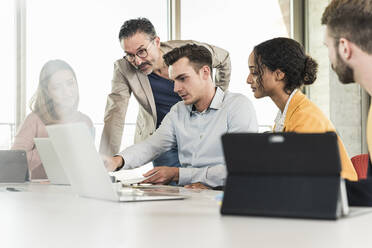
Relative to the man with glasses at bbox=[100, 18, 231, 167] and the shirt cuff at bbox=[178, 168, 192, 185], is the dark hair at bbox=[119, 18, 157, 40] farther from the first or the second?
the shirt cuff at bbox=[178, 168, 192, 185]

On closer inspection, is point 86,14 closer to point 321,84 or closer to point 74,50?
point 74,50

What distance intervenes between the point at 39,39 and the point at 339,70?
321 centimetres

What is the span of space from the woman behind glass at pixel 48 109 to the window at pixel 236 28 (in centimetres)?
178

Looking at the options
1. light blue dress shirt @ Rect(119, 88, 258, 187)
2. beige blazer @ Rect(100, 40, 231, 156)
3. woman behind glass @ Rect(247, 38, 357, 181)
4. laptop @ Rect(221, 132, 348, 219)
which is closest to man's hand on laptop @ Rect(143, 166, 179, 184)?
light blue dress shirt @ Rect(119, 88, 258, 187)

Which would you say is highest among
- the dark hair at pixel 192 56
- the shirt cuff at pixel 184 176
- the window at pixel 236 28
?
the window at pixel 236 28

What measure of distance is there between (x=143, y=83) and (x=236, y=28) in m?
2.12

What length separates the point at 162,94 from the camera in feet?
10.7

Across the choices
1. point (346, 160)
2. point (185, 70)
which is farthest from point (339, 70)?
point (185, 70)

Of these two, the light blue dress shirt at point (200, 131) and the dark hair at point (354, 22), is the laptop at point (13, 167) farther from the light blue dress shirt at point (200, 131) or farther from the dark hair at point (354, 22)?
the dark hair at point (354, 22)

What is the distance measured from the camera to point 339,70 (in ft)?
5.17

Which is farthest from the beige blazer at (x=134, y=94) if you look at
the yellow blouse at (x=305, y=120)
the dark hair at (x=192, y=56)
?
the yellow blouse at (x=305, y=120)

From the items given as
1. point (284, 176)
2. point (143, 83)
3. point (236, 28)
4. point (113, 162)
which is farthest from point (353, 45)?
point (236, 28)

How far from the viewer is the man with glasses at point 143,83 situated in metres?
3.05

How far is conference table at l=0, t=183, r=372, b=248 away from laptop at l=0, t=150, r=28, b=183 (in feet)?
4.39
